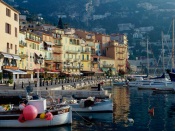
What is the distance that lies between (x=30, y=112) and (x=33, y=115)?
1.28ft

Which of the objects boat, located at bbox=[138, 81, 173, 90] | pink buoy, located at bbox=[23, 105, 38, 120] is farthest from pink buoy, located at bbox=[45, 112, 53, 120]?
boat, located at bbox=[138, 81, 173, 90]

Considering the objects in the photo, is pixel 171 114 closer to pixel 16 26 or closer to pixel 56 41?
pixel 16 26

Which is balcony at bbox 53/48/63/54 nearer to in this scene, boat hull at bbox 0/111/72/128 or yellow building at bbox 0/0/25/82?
yellow building at bbox 0/0/25/82

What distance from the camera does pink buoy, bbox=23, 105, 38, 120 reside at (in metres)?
27.3

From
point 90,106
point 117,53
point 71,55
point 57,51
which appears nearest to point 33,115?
point 90,106

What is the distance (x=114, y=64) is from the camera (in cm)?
15062

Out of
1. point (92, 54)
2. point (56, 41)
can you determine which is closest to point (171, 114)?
point (56, 41)

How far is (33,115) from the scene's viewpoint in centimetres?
2756

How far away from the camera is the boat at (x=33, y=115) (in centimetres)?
2788

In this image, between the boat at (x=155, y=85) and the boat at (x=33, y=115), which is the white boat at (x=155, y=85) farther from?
the boat at (x=33, y=115)

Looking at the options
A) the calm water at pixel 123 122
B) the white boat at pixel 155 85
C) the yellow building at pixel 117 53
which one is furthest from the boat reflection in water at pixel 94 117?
the yellow building at pixel 117 53

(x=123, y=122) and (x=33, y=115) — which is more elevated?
(x=33, y=115)

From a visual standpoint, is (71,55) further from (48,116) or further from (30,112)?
(30,112)

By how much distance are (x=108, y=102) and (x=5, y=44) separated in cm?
3627
